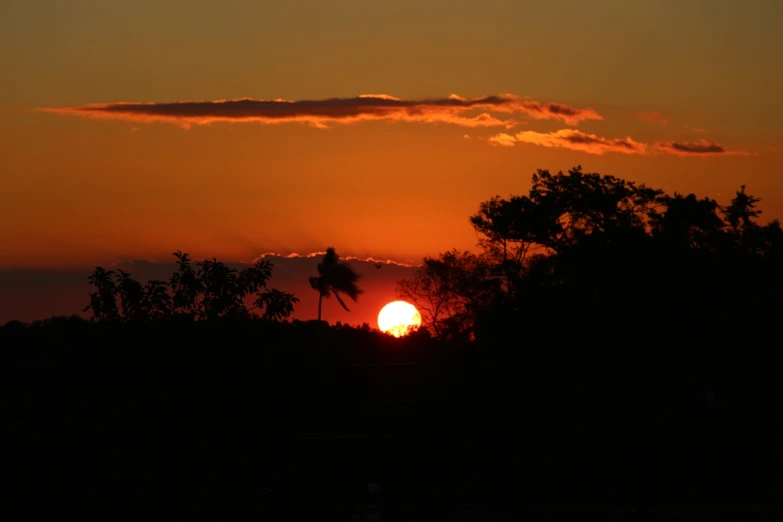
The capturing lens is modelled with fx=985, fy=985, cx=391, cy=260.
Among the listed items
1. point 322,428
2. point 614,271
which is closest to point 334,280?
point 614,271

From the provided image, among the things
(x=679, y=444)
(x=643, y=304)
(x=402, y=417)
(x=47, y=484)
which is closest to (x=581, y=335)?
(x=643, y=304)

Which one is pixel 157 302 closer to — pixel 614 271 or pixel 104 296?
pixel 104 296

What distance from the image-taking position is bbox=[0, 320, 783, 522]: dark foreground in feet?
54.9

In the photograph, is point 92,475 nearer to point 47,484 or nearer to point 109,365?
point 47,484

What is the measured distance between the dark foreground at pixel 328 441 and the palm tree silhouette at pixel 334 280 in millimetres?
61345

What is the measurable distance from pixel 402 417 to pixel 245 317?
393 cm

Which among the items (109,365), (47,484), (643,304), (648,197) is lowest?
(47,484)

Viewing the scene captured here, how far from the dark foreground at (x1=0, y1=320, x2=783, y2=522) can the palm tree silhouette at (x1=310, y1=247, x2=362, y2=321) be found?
61345 millimetres

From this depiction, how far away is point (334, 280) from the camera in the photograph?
289ft

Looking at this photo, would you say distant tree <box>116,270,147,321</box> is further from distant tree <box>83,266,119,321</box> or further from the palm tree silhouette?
the palm tree silhouette

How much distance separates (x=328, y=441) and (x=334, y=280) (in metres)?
69.4

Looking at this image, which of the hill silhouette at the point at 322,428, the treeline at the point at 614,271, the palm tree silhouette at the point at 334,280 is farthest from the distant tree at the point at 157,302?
the palm tree silhouette at the point at 334,280

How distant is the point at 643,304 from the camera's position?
4081cm

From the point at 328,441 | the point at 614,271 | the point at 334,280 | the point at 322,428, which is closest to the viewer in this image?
the point at 328,441
